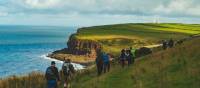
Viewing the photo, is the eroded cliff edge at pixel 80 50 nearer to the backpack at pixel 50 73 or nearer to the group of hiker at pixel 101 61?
the group of hiker at pixel 101 61

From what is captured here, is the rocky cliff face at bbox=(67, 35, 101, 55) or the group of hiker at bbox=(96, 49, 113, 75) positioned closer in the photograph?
the group of hiker at bbox=(96, 49, 113, 75)

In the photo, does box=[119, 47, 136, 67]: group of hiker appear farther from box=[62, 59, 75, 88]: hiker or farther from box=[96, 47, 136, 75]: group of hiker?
box=[62, 59, 75, 88]: hiker

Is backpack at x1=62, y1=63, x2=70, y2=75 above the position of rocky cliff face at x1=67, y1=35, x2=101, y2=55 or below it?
above

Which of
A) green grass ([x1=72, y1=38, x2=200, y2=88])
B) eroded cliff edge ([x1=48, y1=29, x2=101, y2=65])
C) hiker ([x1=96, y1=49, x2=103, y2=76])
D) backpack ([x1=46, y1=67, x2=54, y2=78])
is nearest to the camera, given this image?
backpack ([x1=46, y1=67, x2=54, y2=78])

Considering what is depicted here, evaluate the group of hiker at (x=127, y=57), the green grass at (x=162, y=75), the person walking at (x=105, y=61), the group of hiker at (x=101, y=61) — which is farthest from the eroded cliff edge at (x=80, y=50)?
the green grass at (x=162, y=75)

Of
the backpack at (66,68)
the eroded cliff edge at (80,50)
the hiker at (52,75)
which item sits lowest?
the eroded cliff edge at (80,50)

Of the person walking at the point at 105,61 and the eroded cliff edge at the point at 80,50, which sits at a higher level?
the person walking at the point at 105,61

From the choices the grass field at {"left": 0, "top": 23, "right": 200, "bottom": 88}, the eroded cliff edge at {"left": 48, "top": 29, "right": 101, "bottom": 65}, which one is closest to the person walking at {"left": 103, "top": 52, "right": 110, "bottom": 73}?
the grass field at {"left": 0, "top": 23, "right": 200, "bottom": 88}

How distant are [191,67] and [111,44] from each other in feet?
408

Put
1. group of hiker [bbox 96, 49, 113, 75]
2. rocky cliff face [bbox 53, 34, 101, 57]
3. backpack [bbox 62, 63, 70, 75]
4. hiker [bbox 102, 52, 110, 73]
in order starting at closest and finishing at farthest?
backpack [bbox 62, 63, 70, 75] < group of hiker [bbox 96, 49, 113, 75] < hiker [bbox 102, 52, 110, 73] < rocky cliff face [bbox 53, 34, 101, 57]

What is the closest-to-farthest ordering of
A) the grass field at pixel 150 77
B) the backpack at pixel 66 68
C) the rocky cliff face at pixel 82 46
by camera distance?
the grass field at pixel 150 77
the backpack at pixel 66 68
the rocky cliff face at pixel 82 46

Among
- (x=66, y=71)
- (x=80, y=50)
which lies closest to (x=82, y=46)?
(x=80, y=50)

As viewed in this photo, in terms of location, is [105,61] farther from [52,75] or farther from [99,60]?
[52,75]

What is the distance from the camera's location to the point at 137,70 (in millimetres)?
32219
